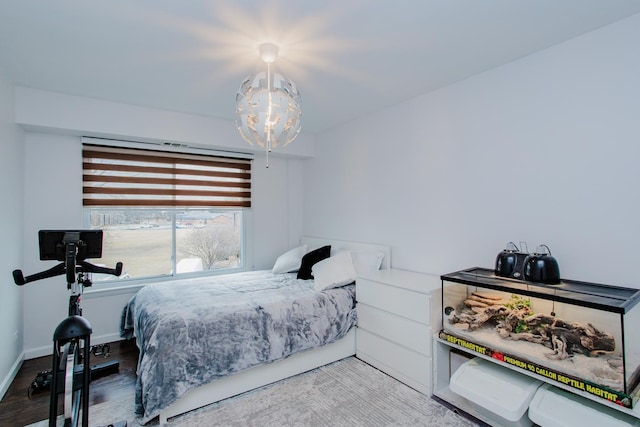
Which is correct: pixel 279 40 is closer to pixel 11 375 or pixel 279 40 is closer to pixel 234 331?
pixel 234 331

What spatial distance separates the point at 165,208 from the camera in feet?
12.3

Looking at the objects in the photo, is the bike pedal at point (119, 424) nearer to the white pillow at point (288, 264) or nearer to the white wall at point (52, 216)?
the white wall at point (52, 216)

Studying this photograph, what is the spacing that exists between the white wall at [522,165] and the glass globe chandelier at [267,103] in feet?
4.79

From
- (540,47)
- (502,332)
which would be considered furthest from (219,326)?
(540,47)

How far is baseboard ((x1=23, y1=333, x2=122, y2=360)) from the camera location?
3025mm

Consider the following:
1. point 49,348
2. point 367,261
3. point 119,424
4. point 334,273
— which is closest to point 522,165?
point 367,261

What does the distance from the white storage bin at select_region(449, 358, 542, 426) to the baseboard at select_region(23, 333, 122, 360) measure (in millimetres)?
3430

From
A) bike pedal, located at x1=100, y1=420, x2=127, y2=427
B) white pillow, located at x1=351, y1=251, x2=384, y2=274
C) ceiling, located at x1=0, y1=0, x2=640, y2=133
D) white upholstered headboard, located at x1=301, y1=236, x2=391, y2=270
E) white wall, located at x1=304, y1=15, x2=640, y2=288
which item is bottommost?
bike pedal, located at x1=100, y1=420, x2=127, y2=427

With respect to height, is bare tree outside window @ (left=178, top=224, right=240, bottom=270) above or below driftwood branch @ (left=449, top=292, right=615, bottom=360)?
above

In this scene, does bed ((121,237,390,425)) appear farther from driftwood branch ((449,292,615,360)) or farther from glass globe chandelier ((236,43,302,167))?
glass globe chandelier ((236,43,302,167))

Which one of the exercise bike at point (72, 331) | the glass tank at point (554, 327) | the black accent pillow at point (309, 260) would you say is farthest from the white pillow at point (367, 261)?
the exercise bike at point (72, 331)

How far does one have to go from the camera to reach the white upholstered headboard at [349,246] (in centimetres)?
333

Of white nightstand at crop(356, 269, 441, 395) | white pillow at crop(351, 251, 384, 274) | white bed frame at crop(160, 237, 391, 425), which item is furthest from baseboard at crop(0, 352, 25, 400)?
white pillow at crop(351, 251, 384, 274)

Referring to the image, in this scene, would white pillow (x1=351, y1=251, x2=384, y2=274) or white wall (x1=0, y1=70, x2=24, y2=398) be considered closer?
white wall (x1=0, y1=70, x2=24, y2=398)
